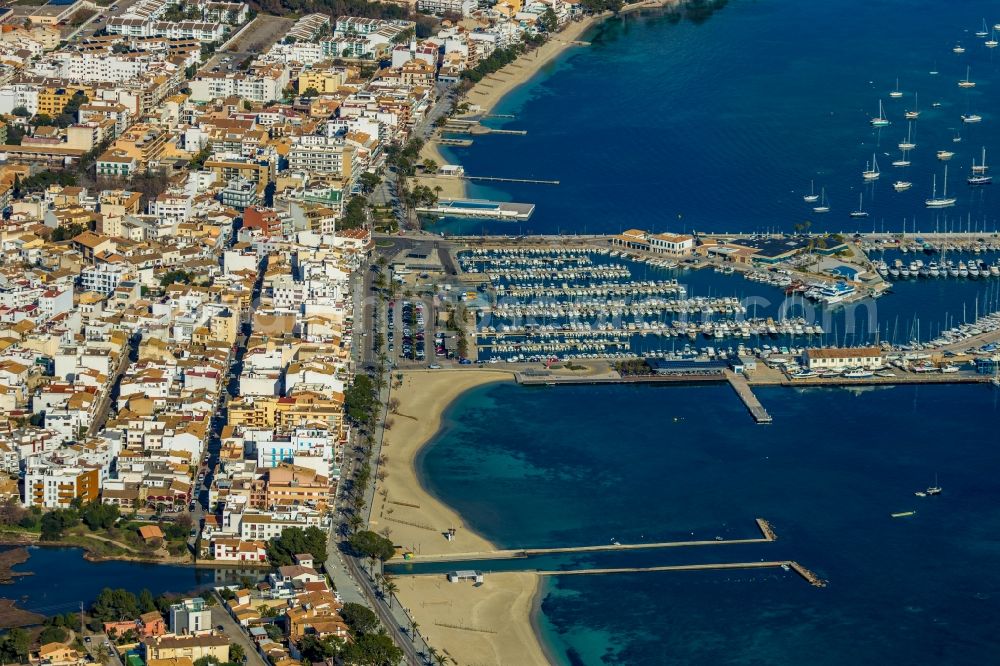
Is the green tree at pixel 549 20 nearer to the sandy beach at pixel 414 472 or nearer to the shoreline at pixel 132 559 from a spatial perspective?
the sandy beach at pixel 414 472

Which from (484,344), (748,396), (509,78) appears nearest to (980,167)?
(509,78)

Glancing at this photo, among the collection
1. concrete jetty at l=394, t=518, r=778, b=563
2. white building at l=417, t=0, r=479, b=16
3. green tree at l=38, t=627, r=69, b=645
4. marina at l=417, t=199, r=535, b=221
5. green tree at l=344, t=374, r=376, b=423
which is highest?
white building at l=417, t=0, r=479, b=16

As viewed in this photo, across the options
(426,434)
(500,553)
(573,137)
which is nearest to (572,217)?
(573,137)

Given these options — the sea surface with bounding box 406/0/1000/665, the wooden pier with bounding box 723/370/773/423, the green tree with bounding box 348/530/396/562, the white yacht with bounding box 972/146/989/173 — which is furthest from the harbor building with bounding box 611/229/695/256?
the green tree with bounding box 348/530/396/562

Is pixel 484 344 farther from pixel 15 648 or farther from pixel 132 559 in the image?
pixel 15 648

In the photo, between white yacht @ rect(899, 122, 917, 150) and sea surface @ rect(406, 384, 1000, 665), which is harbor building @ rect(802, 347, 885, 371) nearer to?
sea surface @ rect(406, 384, 1000, 665)
